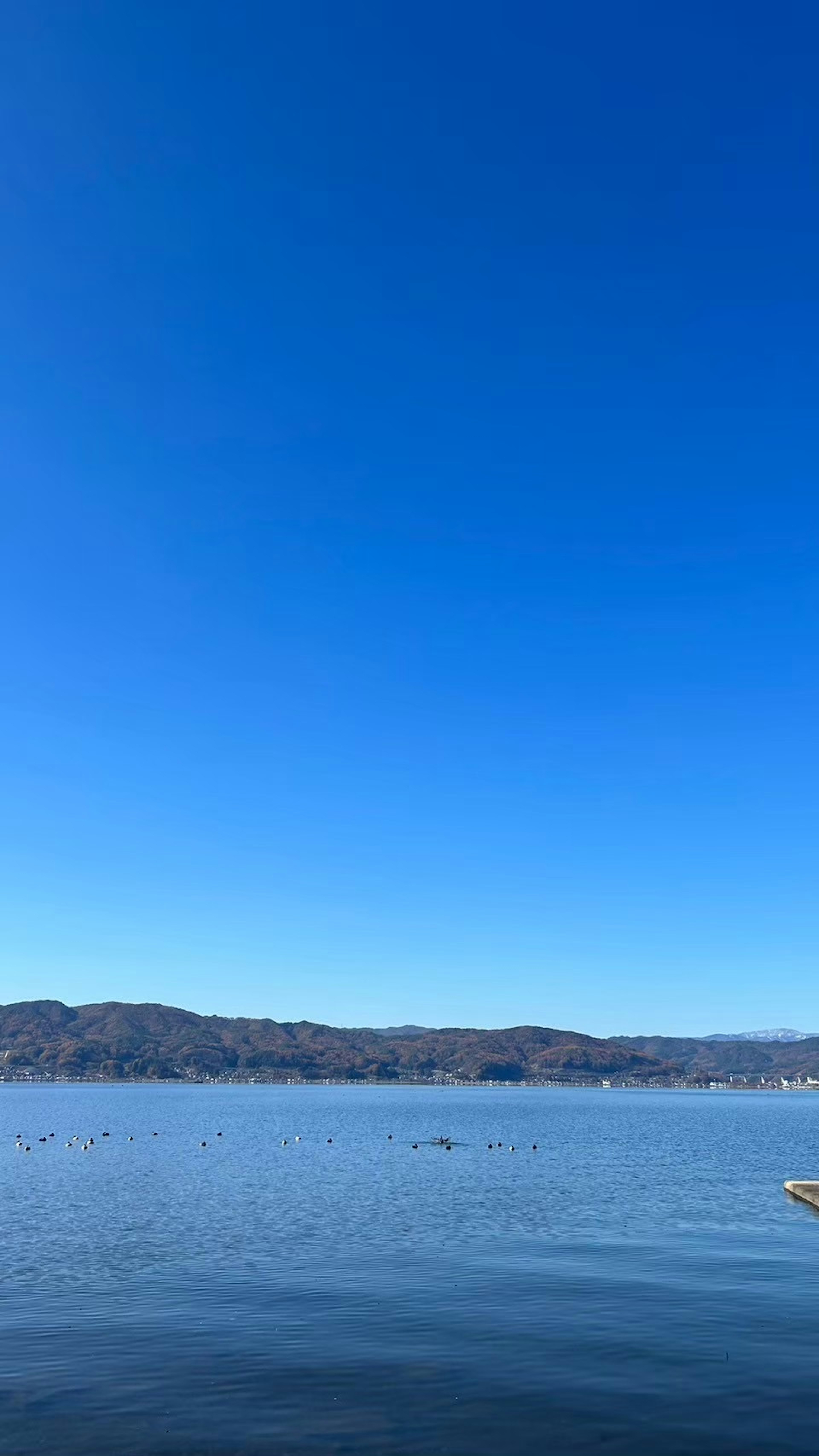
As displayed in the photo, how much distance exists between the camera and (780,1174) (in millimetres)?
104750

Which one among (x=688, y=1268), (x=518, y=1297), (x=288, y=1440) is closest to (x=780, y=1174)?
(x=688, y=1268)

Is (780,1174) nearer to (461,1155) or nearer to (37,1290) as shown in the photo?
(461,1155)

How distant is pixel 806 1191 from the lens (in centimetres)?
7581

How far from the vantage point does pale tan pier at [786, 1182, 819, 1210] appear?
73.3 m

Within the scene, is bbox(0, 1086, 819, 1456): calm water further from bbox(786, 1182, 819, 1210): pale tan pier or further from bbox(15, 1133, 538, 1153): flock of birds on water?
bbox(15, 1133, 538, 1153): flock of birds on water

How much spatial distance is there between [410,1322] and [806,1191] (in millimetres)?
46219

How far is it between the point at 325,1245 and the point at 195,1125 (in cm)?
15157

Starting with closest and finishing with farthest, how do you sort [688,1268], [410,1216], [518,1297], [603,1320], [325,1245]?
[603,1320] → [518,1297] → [688,1268] → [325,1245] → [410,1216]

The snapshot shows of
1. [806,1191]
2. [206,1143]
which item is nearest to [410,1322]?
[806,1191]

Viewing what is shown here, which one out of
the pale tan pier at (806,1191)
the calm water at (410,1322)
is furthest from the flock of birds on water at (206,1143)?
the pale tan pier at (806,1191)

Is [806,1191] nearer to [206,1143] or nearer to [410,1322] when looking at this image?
[410,1322]

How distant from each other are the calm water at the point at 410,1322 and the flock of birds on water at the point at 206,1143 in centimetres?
5065

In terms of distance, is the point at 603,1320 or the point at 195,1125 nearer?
the point at 603,1320

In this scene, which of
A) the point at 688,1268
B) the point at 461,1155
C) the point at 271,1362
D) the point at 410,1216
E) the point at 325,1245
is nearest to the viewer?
the point at 271,1362
